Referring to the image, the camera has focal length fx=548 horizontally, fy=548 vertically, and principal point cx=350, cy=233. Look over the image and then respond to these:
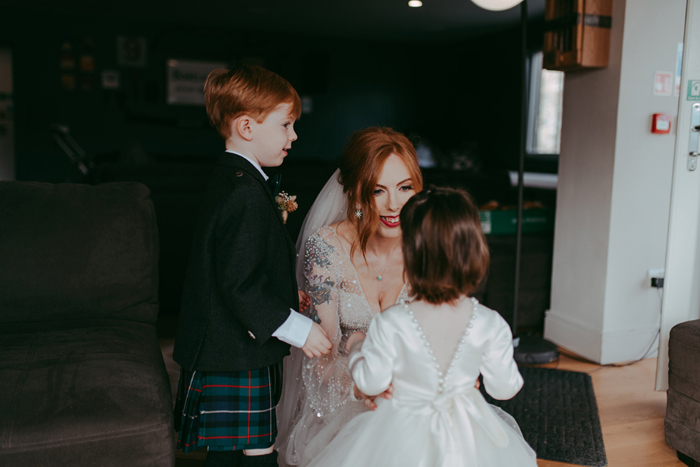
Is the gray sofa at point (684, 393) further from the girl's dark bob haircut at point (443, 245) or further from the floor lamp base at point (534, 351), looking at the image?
the girl's dark bob haircut at point (443, 245)

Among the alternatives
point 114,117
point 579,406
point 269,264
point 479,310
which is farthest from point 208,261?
point 114,117

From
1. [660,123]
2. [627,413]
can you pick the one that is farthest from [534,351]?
[660,123]

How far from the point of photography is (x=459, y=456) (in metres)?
1.06

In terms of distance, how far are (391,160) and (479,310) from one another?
584 millimetres

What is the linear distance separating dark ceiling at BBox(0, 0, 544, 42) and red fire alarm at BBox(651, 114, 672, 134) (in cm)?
322

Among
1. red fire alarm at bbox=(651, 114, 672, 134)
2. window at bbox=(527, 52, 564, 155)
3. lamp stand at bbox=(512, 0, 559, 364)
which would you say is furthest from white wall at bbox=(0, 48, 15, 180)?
red fire alarm at bbox=(651, 114, 672, 134)

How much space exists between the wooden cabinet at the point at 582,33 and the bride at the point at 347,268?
1.48 m

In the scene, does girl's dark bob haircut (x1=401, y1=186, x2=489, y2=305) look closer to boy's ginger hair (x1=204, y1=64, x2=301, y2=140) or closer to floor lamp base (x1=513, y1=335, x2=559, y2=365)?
boy's ginger hair (x1=204, y1=64, x2=301, y2=140)

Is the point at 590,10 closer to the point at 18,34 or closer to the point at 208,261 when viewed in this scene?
the point at 208,261

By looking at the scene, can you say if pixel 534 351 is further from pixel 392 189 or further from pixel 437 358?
pixel 437 358

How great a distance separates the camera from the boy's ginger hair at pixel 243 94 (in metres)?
1.29

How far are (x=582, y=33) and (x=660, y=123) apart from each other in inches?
22.2

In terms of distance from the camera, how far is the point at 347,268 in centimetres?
163

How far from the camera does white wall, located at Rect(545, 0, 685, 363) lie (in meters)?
2.58
